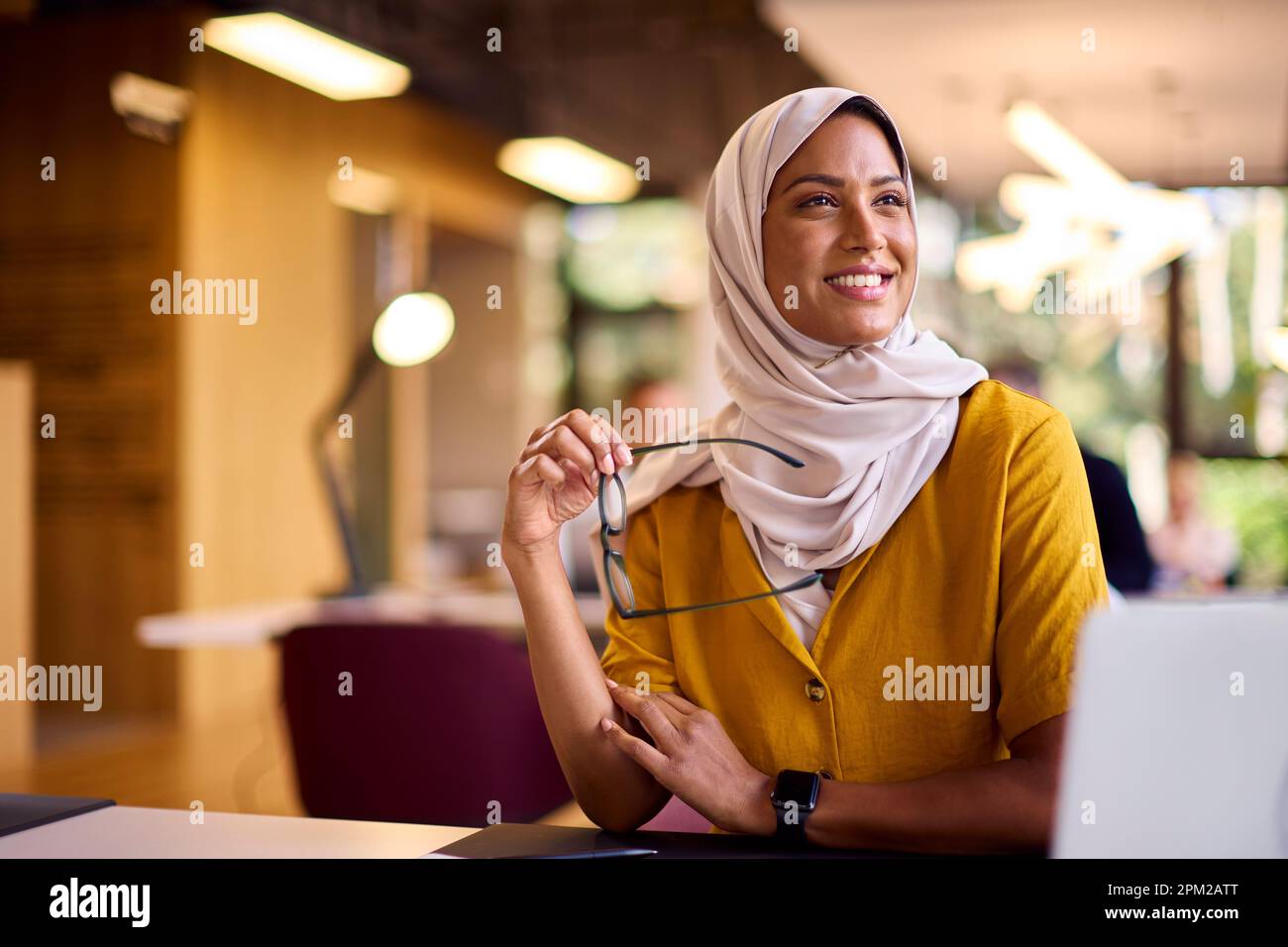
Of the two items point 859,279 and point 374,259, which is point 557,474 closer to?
point 859,279

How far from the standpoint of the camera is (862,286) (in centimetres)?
141

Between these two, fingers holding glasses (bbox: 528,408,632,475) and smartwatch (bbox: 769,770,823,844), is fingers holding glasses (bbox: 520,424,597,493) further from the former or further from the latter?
smartwatch (bbox: 769,770,823,844)

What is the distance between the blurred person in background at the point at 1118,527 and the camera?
310cm

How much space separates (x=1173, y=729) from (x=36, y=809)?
4.23ft

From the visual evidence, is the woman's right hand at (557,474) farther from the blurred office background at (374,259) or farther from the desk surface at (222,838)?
the blurred office background at (374,259)

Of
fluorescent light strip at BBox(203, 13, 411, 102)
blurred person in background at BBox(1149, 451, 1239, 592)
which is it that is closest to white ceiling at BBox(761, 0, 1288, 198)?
fluorescent light strip at BBox(203, 13, 411, 102)

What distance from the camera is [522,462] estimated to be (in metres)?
1.39

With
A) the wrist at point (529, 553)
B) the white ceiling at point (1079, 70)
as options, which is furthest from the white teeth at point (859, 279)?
the white ceiling at point (1079, 70)

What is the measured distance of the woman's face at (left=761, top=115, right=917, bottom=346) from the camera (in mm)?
1411

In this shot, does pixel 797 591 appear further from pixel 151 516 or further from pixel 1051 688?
pixel 151 516

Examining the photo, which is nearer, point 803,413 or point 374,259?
point 803,413

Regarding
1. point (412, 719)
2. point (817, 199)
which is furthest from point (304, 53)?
point (817, 199)

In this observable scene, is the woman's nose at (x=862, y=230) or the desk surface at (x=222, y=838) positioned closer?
the desk surface at (x=222, y=838)

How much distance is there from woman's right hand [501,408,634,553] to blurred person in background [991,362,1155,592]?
77.0 inches
